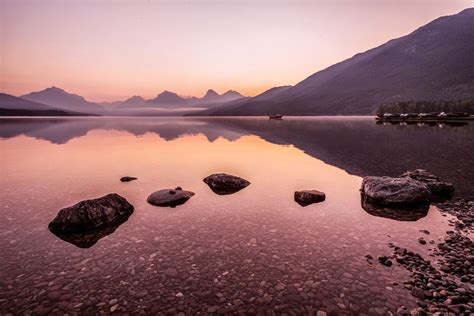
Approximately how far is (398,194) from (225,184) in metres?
11.9

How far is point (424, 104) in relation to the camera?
187 meters

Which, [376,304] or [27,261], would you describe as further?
[27,261]

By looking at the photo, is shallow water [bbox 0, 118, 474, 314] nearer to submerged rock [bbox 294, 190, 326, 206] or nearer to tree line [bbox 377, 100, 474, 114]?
submerged rock [bbox 294, 190, 326, 206]

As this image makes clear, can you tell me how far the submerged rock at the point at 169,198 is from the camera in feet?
58.0

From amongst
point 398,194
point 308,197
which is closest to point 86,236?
point 308,197

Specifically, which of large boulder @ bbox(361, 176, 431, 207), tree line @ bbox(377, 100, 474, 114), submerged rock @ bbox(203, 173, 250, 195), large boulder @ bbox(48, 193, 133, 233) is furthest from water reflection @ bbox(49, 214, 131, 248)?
tree line @ bbox(377, 100, 474, 114)

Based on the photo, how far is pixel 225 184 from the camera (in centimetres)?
2180

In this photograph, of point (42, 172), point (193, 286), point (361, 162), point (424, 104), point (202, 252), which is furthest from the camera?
point (424, 104)

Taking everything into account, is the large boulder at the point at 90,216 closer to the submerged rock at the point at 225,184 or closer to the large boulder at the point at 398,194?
the submerged rock at the point at 225,184

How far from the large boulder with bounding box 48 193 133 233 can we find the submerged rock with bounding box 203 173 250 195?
287 inches

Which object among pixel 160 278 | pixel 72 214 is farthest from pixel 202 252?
pixel 72 214

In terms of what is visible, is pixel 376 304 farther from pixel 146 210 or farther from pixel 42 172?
pixel 42 172

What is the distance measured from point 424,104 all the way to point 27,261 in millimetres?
225642

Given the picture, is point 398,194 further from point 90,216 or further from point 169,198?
point 90,216
